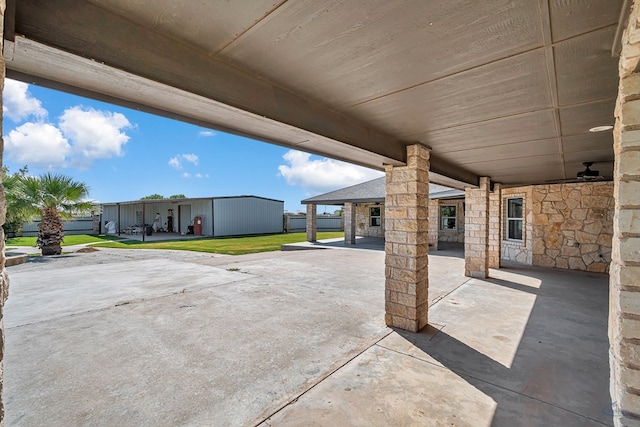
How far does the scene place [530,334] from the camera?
420 centimetres

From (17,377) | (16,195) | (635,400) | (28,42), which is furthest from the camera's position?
(16,195)

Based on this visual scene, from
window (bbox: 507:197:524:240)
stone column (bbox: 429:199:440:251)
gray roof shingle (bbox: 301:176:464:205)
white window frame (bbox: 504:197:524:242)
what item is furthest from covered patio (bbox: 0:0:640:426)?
gray roof shingle (bbox: 301:176:464:205)

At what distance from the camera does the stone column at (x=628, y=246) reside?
4.92 feet

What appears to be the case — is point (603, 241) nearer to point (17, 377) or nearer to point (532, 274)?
point (532, 274)

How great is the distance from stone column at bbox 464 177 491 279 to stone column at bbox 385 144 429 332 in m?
4.01

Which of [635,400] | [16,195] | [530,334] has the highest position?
[16,195]

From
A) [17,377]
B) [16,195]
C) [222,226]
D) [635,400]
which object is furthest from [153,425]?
[222,226]

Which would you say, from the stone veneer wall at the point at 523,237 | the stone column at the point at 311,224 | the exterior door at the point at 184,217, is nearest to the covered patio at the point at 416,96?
the stone veneer wall at the point at 523,237

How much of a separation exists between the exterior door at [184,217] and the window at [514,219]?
22946 mm

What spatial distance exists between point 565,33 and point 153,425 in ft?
13.5

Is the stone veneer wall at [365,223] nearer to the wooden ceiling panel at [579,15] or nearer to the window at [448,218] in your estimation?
the window at [448,218]

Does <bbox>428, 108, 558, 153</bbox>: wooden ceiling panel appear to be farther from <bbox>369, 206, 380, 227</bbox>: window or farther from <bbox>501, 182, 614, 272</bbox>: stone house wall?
<bbox>369, 206, 380, 227</bbox>: window

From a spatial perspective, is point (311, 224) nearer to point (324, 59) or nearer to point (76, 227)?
point (324, 59)

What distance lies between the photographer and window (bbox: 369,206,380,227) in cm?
1931
